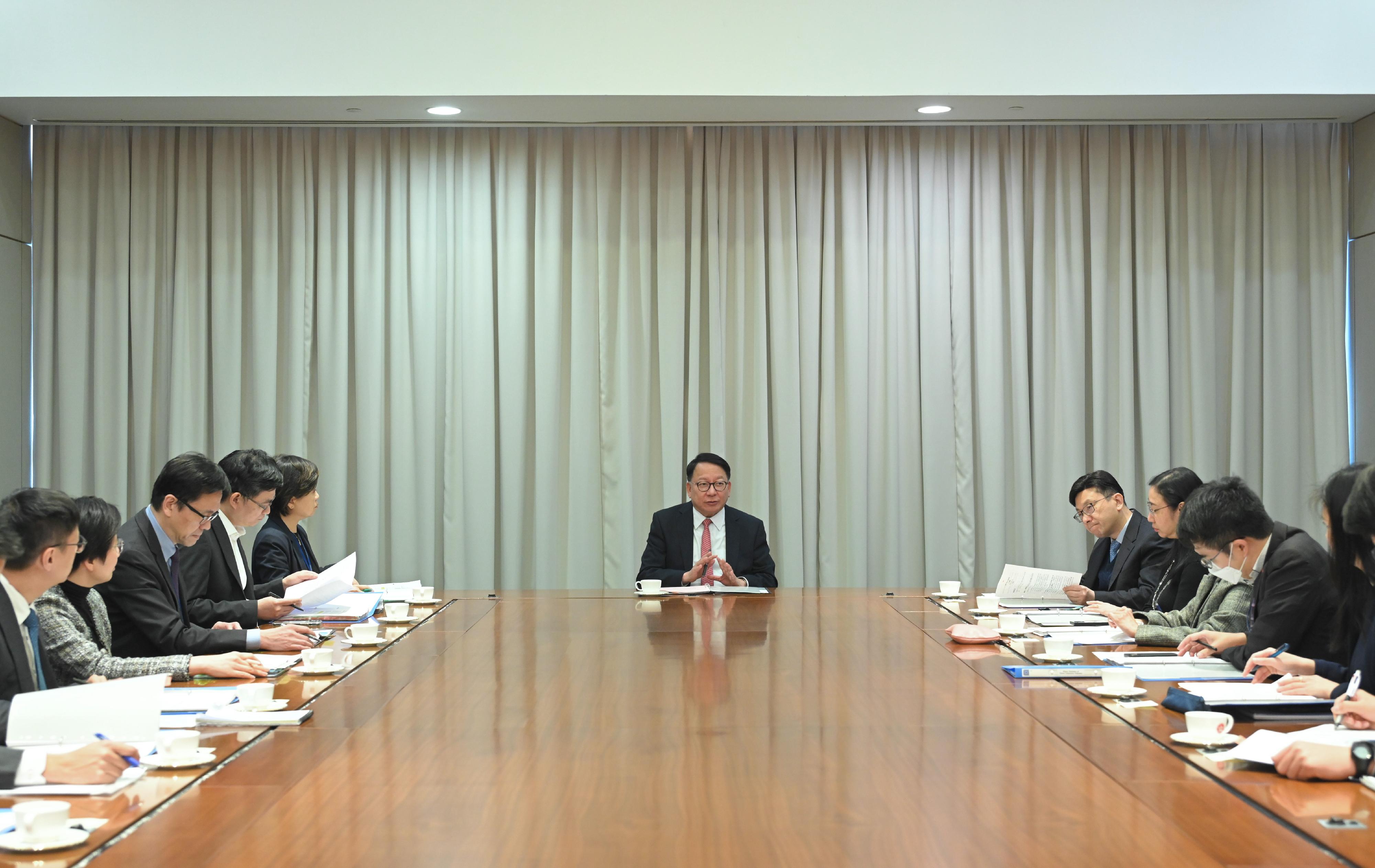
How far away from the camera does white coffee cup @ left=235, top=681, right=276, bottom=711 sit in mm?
2631

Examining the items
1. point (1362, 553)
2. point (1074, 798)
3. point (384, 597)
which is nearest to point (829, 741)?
point (1074, 798)

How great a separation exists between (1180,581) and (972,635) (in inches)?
42.6

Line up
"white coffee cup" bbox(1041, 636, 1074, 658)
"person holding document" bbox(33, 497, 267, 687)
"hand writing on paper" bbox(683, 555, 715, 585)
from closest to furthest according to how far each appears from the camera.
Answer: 1. "person holding document" bbox(33, 497, 267, 687)
2. "white coffee cup" bbox(1041, 636, 1074, 658)
3. "hand writing on paper" bbox(683, 555, 715, 585)

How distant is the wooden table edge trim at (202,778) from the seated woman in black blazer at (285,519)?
1.51 metres

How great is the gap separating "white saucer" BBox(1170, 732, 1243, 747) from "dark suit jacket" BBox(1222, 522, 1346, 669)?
0.92 m

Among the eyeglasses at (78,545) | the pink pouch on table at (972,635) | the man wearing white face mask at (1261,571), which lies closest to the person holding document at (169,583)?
the eyeglasses at (78,545)

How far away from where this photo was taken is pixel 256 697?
8.64 ft

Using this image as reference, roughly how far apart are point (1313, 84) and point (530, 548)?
462 cm

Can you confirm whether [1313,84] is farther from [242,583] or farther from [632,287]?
[242,583]

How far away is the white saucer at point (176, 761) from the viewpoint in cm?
220

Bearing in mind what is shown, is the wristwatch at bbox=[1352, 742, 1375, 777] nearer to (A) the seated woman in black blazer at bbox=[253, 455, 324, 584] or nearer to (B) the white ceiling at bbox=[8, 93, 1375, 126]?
(A) the seated woman in black blazer at bbox=[253, 455, 324, 584]

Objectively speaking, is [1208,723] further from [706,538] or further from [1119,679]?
[706,538]

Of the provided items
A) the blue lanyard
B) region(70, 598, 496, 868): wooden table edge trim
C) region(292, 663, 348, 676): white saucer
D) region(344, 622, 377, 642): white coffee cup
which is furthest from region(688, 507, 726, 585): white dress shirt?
region(292, 663, 348, 676): white saucer

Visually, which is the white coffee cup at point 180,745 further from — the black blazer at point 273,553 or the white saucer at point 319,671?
the black blazer at point 273,553
